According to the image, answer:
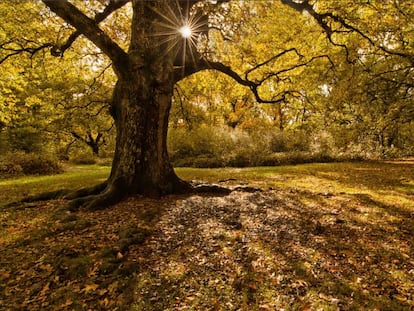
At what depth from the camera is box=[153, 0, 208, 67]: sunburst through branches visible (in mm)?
7086

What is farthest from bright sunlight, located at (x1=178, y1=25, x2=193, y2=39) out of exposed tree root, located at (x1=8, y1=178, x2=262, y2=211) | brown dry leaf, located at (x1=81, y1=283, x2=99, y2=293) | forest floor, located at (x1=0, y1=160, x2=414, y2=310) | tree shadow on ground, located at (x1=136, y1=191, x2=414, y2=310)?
brown dry leaf, located at (x1=81, y1=283, x2=99, y2=293)

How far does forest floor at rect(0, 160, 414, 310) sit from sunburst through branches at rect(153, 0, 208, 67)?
4.35m

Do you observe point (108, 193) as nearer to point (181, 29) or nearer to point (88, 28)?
point (88, 28)

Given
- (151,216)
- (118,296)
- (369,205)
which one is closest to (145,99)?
(151,216)

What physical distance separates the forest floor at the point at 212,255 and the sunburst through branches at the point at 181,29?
4348 millimetres

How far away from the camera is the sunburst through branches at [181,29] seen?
7.09 metres

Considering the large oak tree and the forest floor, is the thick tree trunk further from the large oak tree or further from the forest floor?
the forest floor

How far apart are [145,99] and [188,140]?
1151 cm

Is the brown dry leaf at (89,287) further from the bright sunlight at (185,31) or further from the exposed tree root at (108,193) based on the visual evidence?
the bright sunlight at (185,31)

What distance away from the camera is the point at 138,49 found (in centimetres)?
668

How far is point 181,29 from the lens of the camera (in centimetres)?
731

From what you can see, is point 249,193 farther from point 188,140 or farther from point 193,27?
point 188,140

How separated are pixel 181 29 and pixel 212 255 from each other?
627cm

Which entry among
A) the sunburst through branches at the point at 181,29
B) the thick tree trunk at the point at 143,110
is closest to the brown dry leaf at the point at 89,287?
the thick tree trunk at the point at 143,110
